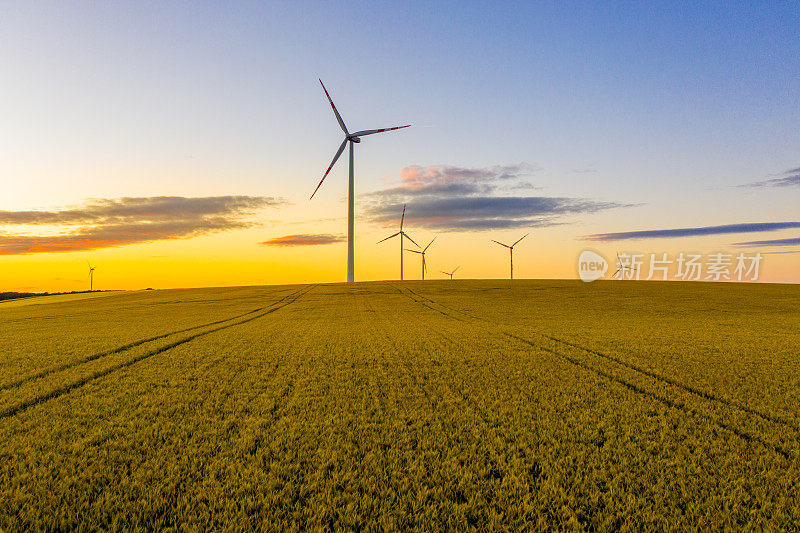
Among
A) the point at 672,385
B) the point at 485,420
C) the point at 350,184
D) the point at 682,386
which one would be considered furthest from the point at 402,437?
the point at 350,184

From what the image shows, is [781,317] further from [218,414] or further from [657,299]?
[218,414]

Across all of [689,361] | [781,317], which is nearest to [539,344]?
[689,361]

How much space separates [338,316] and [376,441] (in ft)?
86.8

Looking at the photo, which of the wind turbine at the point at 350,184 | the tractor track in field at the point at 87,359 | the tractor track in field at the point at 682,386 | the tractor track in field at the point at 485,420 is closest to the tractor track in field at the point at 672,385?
the tractor track in field at the point at 682,386

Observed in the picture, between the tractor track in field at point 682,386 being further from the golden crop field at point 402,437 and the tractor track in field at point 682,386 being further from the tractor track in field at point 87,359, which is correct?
the tractor track in field at point 87,359

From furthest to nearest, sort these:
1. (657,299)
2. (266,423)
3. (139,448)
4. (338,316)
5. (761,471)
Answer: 1. (657,299)
2. (338,316)
3. (266,423)
4. (139,448)
5. (761,471)

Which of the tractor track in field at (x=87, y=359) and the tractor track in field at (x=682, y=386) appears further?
the tractor track in field at (x=87, y=359)

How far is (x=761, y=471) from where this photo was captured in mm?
6953

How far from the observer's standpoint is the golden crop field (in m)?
5.73

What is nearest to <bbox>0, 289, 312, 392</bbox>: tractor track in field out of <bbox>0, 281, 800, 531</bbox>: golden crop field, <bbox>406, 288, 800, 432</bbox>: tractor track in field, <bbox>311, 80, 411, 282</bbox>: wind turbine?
<bbox>0, 281, 800, 531</bbox>: golden crop field

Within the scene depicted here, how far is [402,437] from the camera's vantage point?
8.17 meters

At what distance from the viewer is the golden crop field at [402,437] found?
573 cm

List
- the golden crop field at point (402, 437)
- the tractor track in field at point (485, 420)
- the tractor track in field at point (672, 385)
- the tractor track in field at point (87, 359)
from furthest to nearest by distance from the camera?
the tractor track in field at point (87, 359), the tractor track in field at point (672, 385), the tractor track in field at point (485, 420), the golden crop field at point (402, 437)

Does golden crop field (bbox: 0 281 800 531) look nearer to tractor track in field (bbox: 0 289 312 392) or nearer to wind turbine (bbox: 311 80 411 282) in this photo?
tractor track in field (bbox: 0 289 312 392)
